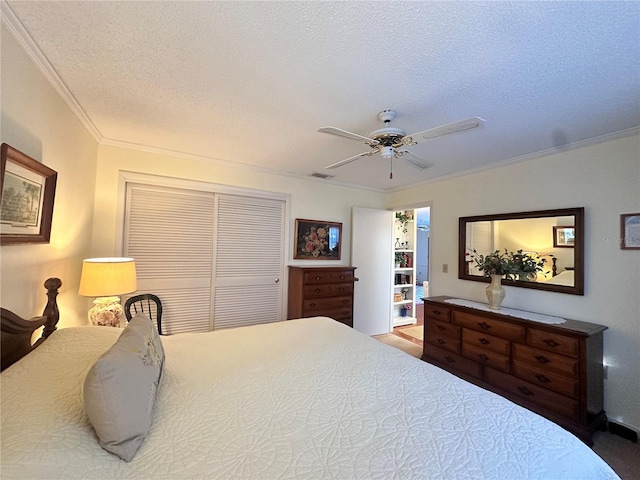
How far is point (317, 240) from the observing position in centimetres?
403

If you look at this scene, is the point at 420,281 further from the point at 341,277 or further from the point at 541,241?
the point at 541,241

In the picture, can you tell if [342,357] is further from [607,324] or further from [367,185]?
[367,185]

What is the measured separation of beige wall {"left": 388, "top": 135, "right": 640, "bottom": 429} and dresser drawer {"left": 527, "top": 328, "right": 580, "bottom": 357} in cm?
44

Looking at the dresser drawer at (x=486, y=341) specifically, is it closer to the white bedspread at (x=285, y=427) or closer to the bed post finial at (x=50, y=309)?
the white bedspread at (x=285, y=427)

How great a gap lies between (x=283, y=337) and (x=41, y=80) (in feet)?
7.08

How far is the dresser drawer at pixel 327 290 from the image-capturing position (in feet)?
11.6

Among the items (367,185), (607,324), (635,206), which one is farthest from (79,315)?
(635,206)

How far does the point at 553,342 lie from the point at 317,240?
2771mm

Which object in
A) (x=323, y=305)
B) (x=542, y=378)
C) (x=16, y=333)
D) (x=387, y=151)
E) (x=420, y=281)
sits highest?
(x=387, y=151)

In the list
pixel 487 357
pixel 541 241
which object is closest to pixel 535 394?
pixel 487 357

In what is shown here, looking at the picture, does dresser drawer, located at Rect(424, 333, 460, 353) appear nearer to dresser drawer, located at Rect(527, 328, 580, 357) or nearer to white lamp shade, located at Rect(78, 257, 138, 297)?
dresser drawer, located at Rect(527, 328, 580, 357)

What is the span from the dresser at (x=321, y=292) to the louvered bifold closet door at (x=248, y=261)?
25 centimetres

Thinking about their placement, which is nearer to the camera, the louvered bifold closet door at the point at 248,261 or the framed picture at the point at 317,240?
the louvered bifold closet door at the point at 248,261

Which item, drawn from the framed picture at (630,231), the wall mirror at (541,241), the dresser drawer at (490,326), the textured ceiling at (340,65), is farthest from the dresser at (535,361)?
the textured ceiling at (340,65)
